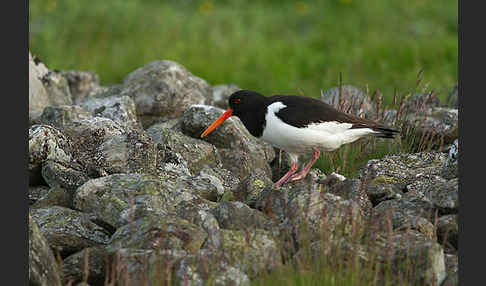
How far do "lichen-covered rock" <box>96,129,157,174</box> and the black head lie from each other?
44.5 inches

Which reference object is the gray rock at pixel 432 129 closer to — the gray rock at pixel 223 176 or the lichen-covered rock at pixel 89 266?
the gray rock at pixel 223 176

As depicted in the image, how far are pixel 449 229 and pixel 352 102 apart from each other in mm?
3064

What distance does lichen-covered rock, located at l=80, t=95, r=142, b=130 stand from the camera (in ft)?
Answer: 23.1

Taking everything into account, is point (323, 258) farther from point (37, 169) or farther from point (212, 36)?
point (212, 36)

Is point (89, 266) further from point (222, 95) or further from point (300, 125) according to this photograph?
point (222, 95)

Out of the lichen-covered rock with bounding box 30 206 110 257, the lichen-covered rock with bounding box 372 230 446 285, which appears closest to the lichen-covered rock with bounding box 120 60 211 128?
the lichen-covered rock with bounding box 30 206 110 257

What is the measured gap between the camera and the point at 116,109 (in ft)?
23.3

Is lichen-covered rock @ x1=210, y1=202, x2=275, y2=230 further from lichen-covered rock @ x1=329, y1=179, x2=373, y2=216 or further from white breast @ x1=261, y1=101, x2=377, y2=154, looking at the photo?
white breast @ x1=261, y1=101, x2=377, y2=154

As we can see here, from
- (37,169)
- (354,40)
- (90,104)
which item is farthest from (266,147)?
(354,40)

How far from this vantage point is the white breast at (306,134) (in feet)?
19.5

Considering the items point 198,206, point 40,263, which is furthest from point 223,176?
point 40,263

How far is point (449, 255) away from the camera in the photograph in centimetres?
437

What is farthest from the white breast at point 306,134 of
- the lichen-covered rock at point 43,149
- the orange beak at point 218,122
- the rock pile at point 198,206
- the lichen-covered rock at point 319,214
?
the lichen-covered rock at point 43,149

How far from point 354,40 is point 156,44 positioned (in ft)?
14.5
